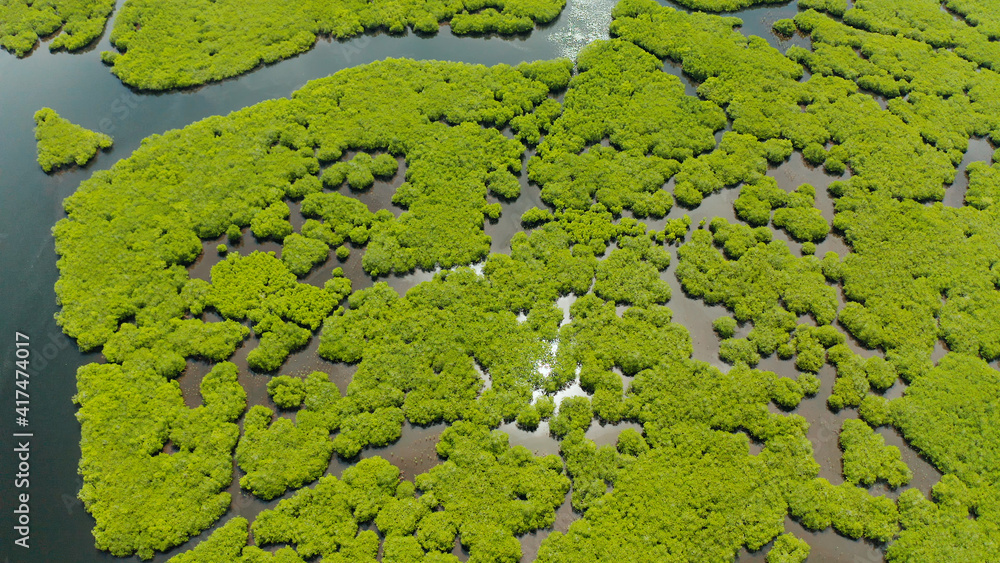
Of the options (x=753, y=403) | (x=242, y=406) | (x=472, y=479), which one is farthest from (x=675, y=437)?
(x=242, y=406)

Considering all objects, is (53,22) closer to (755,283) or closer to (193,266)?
(193,266)

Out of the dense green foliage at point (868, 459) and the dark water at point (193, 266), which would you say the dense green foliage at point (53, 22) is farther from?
the dense green foliage at point (868, 459)

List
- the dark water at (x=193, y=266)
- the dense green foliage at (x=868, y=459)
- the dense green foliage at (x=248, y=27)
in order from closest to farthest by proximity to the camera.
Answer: the dark water at (x=193, y=266) < the dense green foliage at (x=868, y=459) < the dense green foliage at (x=248, y=27)

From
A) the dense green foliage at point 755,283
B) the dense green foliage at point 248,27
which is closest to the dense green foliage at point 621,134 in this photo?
the dense green foliage at point 755,283

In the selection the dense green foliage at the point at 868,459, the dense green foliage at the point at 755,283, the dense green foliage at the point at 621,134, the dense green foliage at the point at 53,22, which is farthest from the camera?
the dense green foliage at the point at 53,22

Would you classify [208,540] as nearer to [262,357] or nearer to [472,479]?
[262,357]

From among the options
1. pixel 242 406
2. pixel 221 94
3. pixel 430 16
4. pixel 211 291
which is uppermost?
pixel 430 16
